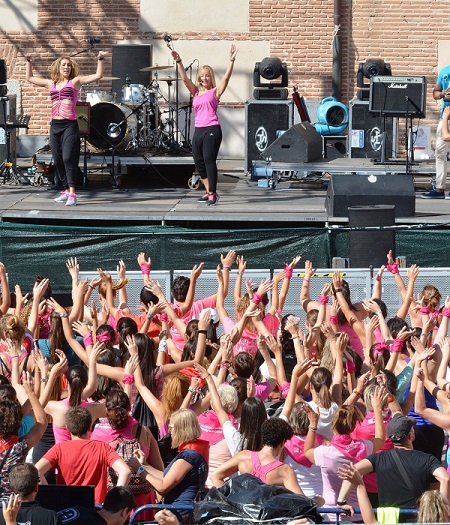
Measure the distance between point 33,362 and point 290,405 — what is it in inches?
60.2

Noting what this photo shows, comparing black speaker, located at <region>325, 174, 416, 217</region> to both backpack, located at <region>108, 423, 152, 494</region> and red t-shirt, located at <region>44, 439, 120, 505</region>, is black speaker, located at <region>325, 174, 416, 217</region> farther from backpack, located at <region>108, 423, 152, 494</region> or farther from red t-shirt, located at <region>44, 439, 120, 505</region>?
red t-shirt, located at <region>44, 439, 120, 505</region>

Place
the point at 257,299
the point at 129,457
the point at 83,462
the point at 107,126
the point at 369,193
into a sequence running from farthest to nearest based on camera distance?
the point at 107,126, the point at 369,193, the point at 257,299, the point at 129,457, the point at 83,462

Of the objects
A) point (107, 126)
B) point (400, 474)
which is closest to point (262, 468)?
point (400, 474)

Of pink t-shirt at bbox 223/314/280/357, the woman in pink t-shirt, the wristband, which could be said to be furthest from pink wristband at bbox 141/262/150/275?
the woman in pink t-shirt

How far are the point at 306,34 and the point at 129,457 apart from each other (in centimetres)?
1457

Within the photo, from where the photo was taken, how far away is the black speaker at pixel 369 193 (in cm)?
1197

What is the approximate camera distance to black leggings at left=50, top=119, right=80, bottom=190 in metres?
12.5

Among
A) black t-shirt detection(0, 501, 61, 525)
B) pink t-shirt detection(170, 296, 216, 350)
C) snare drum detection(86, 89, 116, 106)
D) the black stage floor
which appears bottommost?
the black stage floor

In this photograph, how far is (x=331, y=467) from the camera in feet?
17.9

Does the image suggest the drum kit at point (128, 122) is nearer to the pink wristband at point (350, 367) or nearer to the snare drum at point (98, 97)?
the snare drum at point (98, 97)

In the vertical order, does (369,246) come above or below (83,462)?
below

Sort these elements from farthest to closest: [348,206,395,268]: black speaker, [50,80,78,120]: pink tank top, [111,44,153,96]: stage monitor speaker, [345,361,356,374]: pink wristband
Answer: [111,44,153,96]: stage monitor speaker < [50,80,78,120]: pink tank top < [348,206,395,268]: black speaker < [345,361,356,374]: pink wristband

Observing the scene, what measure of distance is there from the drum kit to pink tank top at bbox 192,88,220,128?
227 centimetres

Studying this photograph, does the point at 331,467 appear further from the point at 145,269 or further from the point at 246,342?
the point at 145,269
